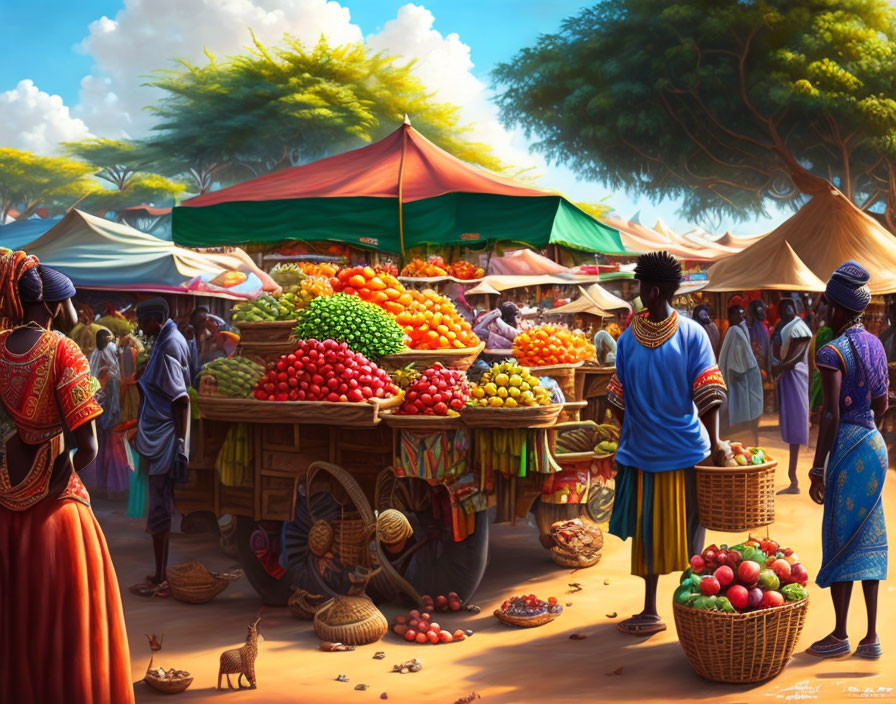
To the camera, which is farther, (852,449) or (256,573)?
(256,573)

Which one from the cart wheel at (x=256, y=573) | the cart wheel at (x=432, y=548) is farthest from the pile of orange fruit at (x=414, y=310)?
the cart wheel at (x=256, y=573)

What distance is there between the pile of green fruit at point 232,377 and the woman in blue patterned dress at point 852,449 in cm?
381

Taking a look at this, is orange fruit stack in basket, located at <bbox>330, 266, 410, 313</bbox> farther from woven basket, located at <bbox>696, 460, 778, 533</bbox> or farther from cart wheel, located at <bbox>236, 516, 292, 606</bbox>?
woven basket, located at <bbox>696, 460, 778, 533</bbox>

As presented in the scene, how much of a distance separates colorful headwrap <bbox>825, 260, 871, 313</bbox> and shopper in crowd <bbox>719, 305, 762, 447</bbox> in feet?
23.6

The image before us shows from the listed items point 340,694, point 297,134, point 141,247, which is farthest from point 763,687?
point 297,134

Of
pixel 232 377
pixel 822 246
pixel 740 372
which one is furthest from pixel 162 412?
pixel 822 246

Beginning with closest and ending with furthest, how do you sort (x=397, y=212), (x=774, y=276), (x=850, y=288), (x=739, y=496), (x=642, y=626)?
(x=850, y=288) < (x=739, y=496) < (x=642, y=626) < (x=397, y=212) < (x=774, y=276)

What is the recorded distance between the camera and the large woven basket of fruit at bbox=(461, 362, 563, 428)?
6.63 m

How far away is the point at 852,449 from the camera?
5.72 meters

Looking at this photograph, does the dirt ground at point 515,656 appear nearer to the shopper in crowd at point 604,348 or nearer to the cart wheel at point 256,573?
the cart wheel at point 256,573

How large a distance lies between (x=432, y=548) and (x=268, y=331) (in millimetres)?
2007

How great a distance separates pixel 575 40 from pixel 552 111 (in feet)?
7.40

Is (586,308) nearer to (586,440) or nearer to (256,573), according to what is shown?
(586,440)

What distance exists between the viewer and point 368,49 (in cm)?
4325
